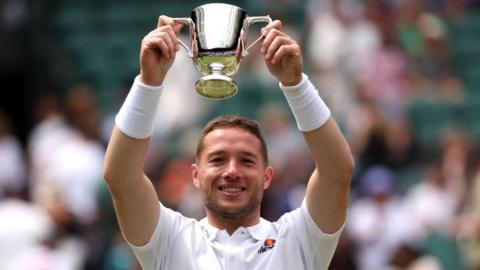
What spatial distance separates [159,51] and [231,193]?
26.7 inches

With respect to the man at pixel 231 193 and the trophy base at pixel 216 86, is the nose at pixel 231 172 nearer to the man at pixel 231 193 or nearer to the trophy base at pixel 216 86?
the man at pixel 231 193

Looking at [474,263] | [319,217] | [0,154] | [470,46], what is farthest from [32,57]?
[319,217]

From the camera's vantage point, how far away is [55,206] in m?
11.5

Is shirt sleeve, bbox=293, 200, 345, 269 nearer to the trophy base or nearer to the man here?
the man

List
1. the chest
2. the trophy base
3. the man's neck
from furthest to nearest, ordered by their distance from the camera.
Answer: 1. the man's neck
2. the chest
3. the trophy base

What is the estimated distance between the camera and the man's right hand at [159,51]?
5.39 meters

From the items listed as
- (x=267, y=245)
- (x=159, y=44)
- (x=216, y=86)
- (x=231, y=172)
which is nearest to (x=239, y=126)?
(x=231, y=172)

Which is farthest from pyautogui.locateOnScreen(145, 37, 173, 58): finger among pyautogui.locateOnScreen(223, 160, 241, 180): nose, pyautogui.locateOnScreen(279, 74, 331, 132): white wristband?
pyautogui.locateOnScreen(223, 160, 241, 180): nose

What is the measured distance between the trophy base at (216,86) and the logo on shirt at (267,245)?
720 millimetres

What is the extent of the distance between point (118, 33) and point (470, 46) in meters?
4.25

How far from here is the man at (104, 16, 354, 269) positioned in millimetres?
5594

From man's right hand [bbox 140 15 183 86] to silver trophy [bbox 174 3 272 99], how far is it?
65 mm

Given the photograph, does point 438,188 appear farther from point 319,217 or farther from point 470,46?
point 319,217

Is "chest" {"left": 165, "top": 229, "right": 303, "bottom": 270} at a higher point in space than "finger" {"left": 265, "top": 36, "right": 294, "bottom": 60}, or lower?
lower
